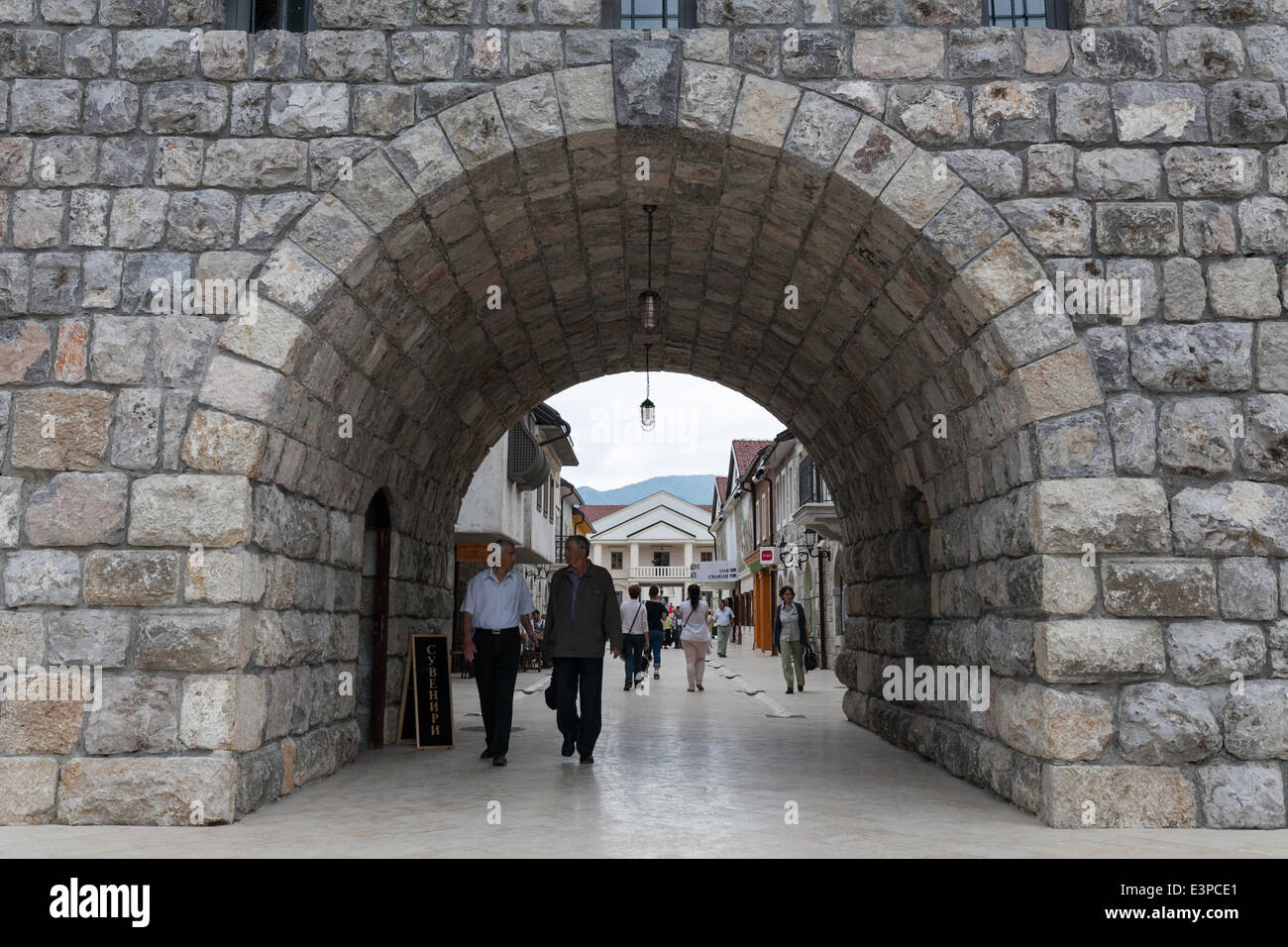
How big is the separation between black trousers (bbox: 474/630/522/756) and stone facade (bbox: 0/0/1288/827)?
1.45 m

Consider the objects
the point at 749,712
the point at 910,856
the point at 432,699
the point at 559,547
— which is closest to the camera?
the point at 910,856

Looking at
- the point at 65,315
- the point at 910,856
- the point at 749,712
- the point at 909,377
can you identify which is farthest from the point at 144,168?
the point at 749,712

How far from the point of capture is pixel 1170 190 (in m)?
5.57

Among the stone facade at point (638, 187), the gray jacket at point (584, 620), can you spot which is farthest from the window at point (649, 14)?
the gray jacket at point (584, 620)

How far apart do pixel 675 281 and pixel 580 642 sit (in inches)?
114

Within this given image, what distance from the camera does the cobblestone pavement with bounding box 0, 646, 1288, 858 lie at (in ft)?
15.1

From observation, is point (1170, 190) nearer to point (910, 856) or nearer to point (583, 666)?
point (910, 856)

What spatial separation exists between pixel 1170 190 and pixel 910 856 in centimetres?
373

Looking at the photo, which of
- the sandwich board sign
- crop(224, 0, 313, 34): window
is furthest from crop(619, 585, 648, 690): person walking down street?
crop(224, 0, 313, 34): window

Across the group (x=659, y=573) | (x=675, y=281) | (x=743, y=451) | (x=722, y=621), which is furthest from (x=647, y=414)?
(x=659, y=573)

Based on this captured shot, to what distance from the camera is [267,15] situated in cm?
597

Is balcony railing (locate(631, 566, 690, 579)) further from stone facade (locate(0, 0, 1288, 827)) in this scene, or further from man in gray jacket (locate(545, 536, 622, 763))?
stone facade (locate(0, 0, 1288, 827))

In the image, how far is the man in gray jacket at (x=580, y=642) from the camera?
746cm

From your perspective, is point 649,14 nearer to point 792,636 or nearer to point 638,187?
point 638,187
